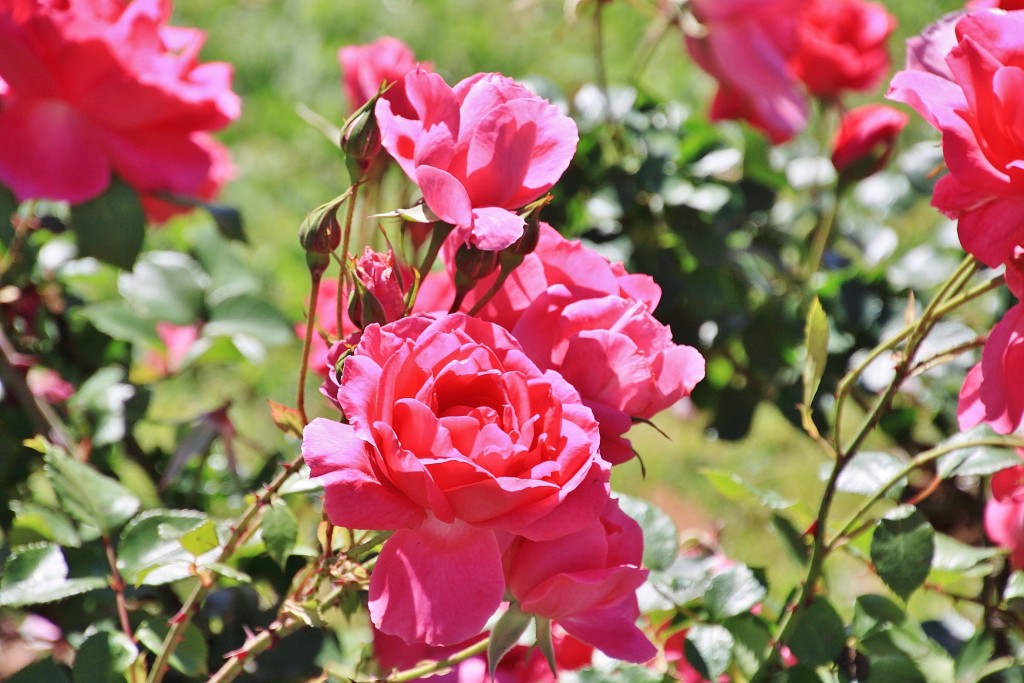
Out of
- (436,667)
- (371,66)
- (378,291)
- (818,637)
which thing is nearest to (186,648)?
(436,667)

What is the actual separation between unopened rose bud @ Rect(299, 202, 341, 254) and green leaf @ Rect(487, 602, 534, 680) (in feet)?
Result: 0.61

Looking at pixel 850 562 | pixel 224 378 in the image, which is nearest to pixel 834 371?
pixel 850 562

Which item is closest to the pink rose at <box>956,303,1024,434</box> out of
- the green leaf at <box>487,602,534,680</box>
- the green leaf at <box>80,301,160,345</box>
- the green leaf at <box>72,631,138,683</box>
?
the green leaf at <box>487,602,534,680</box>

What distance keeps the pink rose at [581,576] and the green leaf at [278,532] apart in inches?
5.6

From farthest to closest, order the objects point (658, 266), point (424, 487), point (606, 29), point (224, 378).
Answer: point (606, 29) → point (224, 378) → point (658, 266) → point (424, 487)

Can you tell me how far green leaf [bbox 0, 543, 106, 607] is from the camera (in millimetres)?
616

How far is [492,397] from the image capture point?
46cm

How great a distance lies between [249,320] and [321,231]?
45 cm

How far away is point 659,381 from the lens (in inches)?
19.9

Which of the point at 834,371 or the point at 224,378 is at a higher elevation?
the point at 834,371

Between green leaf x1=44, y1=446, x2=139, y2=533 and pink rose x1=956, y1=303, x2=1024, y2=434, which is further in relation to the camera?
green leaf x1=44, y1=446, x2=139, y2=533

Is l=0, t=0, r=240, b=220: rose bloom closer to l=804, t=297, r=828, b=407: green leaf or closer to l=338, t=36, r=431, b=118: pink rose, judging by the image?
l=338, t=36, r=431, b=118: pink rose

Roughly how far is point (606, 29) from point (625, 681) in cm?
250

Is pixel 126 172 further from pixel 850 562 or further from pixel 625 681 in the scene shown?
pixel 850 562
